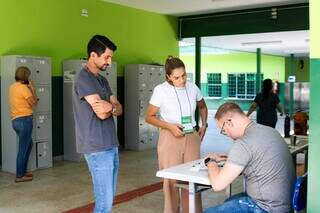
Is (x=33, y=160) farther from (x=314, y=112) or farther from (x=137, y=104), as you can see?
(x=314, y=112)

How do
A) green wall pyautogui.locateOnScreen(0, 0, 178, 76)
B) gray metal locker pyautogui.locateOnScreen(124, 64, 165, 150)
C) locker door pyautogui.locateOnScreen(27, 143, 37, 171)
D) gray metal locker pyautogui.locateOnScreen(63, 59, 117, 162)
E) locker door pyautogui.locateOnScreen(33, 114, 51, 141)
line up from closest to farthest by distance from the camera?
locker door pyautogui.locateOnScreen(27, 143, 37, 171), locker door pyautogui.locateOnScreen(33, 114, 51, 141), green wall pyautogui.locateOnScreen(0, 0, 178, 76), gray metal locker pyautogui.locateOnScreen(63, 59, 117, 162), gray metal locker pyautogui.locateOnScreen(124, 64, 165, 150)

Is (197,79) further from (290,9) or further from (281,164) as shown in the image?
(281,164)

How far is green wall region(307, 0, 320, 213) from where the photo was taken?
2.01m

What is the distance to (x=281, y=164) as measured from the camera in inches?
86.5

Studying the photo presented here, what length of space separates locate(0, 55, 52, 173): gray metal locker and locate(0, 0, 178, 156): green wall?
42 cm

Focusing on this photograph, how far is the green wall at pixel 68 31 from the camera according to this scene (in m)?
6.28

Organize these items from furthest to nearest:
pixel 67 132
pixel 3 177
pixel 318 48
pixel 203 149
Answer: pixel 203 149
pixel 67 132
pixel 3 177
pixel 318 48

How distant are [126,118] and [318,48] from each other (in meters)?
6.35

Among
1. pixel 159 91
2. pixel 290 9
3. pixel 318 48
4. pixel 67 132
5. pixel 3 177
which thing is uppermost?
pixel 290 9

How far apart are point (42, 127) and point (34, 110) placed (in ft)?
1.01

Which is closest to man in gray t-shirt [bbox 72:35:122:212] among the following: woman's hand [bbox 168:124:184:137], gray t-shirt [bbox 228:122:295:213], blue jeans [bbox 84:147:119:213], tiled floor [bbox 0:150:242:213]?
blue jeans [bbox 84:147:119:213]

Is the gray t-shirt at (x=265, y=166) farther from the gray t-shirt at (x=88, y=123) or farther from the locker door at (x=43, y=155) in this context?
the locker door at (x=43, y=155)

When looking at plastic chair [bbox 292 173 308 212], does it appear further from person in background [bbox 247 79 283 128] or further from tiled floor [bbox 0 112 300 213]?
person in background [bbox 247 79 283 128]

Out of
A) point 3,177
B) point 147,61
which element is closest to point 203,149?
point 147,61
